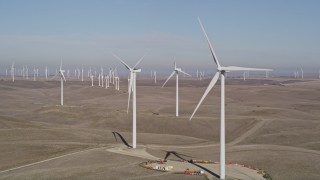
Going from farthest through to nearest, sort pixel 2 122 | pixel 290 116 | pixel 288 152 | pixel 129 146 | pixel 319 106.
A: 1. pixel 319 106
2. pixel 290 116
3. pixel 2 122
4. pixel 129 146
5. pixel 288 152

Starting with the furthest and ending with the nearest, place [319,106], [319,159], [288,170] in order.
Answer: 1. [319,106]
2. [319,159]
3. [288,170]

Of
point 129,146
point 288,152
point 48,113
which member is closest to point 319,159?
point 288,152

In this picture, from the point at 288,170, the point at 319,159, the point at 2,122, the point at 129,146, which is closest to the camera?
the point at 288,170

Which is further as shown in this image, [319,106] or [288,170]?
[319,106]

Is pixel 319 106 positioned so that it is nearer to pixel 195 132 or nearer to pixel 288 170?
pixel 195 132

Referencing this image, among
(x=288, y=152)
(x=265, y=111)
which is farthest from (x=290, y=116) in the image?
(x=288, y=152)

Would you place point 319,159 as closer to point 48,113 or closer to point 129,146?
point 129,146

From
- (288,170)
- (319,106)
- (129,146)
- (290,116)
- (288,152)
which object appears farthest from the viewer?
(319,106)

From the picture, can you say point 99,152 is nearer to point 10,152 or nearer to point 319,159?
point 10,152

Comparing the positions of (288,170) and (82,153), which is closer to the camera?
(288,170)
